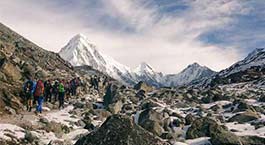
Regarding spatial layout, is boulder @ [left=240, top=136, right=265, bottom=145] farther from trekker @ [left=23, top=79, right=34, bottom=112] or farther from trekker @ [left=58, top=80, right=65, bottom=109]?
trekker @ [left=58, top=80, right=65, bottom=109]

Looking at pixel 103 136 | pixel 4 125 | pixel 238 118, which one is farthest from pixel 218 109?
pixel 103 136

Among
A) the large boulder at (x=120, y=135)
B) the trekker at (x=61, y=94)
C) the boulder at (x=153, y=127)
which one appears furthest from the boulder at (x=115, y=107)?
the large boulder at (x=120, y=135)

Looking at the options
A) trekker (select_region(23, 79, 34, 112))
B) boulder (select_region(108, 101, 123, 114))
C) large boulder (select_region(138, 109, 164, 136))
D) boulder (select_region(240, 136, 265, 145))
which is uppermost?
trekker (select_region(23, 79, 34, 112))

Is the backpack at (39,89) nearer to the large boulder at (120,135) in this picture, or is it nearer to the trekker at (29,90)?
the trekker at (29,90)

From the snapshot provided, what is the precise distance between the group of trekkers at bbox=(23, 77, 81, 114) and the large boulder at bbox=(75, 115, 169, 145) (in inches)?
596

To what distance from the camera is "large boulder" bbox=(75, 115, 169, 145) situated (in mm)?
14016

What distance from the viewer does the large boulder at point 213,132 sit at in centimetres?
1847

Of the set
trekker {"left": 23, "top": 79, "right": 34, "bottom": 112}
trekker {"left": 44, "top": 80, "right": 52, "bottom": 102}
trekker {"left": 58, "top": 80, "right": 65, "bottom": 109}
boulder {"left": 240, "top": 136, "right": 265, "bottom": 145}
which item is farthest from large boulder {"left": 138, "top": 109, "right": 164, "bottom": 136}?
trekker {"left": 44, "top": 80, "right": 52, "bottom": 102}

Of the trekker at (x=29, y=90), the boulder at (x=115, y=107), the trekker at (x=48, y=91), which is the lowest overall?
the boulder at (x=115, y=107)

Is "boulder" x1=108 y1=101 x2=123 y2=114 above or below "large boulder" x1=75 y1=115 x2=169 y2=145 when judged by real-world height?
above

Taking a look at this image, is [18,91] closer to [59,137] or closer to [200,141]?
[59,137]

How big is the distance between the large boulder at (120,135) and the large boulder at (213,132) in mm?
5178

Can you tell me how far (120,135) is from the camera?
14133 mm

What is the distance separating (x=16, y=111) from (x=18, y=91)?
5.11 m
